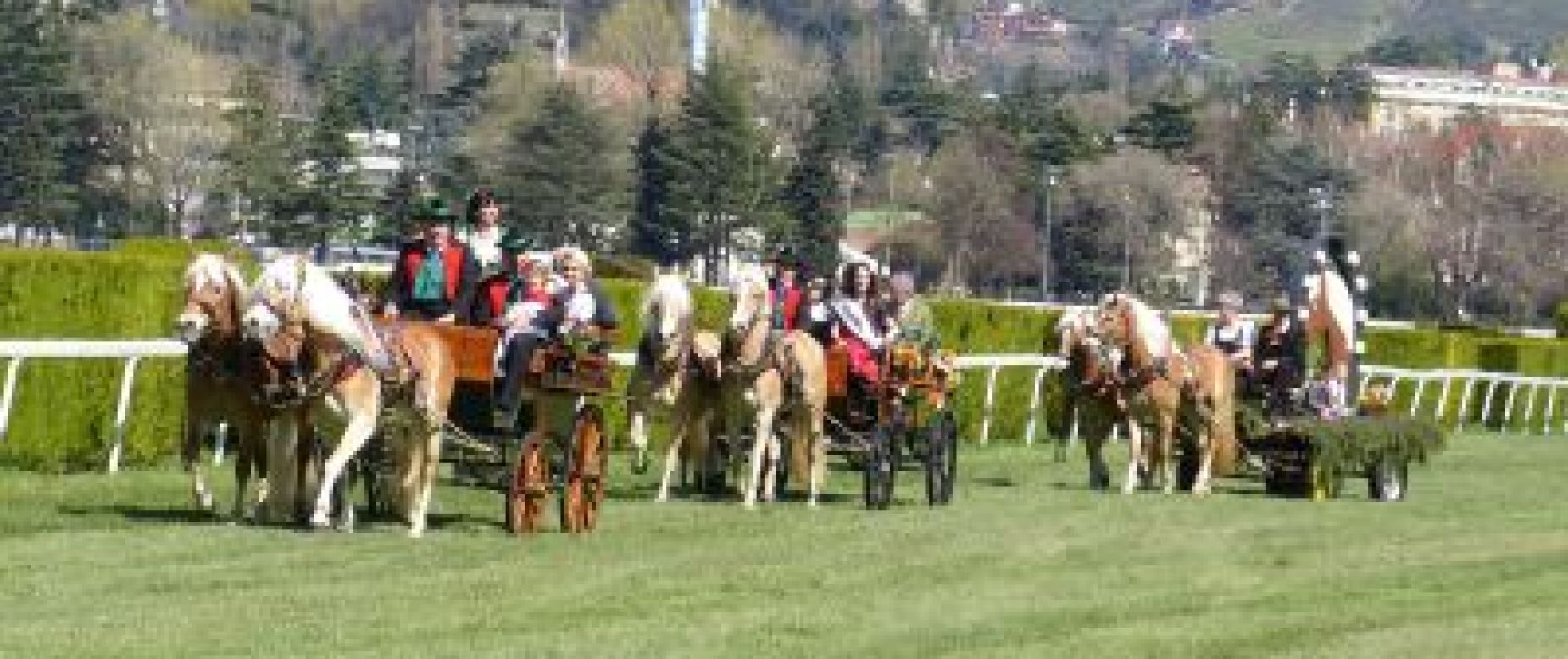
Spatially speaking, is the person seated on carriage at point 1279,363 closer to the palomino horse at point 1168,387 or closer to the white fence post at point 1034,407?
the palomino horse at point 1168,387

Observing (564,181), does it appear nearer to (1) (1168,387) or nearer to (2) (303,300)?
(1) (1168,387)

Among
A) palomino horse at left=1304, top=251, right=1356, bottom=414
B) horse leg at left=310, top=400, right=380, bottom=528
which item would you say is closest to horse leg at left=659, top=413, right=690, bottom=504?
horse leg at left=310, top=400, right=380, bottom=528

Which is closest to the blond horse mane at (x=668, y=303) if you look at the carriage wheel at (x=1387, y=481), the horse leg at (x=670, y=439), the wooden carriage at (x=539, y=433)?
the horse leg at (x=670, y=439)

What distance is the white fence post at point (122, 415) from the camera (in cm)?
2569

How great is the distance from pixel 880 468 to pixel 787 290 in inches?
52.2

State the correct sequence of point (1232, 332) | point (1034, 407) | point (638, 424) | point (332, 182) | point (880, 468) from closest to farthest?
point (638, 424) → point (880, 468) → point (1232, 332) → point (1034, 407) → point (332, 182)

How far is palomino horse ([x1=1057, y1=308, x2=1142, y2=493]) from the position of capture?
2941 centimetres

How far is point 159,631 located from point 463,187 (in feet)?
407

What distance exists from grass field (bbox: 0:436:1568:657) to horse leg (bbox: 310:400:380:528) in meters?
0.25

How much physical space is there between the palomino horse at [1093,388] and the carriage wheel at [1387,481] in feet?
A: 6.37

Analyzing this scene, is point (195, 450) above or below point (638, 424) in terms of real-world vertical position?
above

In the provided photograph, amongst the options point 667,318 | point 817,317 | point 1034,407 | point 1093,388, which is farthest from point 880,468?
point 1034,407

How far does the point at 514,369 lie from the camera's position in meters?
21.5

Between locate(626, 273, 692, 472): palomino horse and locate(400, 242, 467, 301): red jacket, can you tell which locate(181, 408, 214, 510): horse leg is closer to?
locate(400, 242, 467, 301): red jacket
